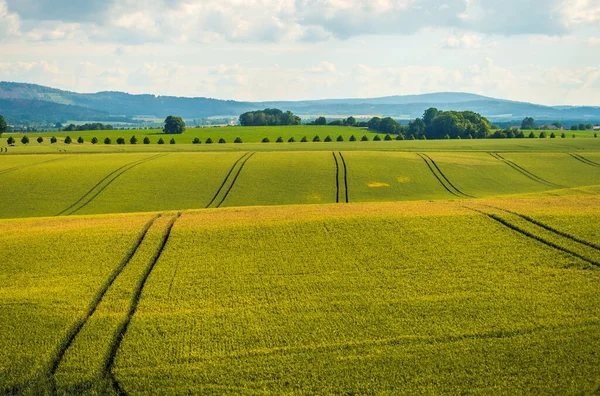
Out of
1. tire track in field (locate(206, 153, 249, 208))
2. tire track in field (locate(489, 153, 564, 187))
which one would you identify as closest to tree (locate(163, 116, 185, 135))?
tire track in field (locate(206, 153, 249, 208))

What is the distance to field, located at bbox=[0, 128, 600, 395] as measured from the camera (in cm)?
1549

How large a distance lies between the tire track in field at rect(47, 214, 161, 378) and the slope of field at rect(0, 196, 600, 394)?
11 cm

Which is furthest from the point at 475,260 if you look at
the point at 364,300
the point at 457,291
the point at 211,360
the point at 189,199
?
the point at 189,199

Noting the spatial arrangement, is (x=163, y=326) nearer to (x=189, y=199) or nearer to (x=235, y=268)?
(x=235, y=268)

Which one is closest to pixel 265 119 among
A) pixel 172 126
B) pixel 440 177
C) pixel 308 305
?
pixel 172 126

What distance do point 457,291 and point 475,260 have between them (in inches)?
137

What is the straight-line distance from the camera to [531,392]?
14.7m

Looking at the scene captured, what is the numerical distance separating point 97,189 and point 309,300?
41.8 metres

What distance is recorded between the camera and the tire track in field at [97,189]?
157 ft

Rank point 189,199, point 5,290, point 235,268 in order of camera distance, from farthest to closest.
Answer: point 189,199
point 235,268
point 5,290

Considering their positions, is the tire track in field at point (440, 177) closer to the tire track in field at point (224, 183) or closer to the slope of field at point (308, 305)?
the slope of field at point (308, 305)

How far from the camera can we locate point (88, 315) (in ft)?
61.5

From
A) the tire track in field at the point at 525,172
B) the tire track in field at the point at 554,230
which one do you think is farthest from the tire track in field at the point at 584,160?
the tire track in field at the point at 554,230

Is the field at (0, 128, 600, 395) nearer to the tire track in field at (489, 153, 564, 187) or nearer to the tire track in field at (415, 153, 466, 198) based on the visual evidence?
the tire track in field at (415, 153, 466, 198)
